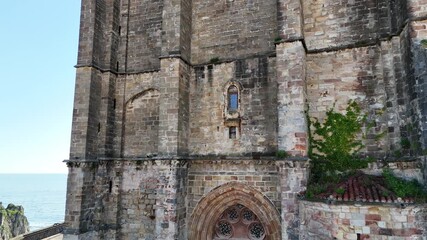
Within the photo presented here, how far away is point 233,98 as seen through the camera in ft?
37.8

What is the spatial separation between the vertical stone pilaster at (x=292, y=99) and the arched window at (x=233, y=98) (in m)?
2.01

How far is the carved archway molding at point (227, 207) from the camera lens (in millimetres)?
10411

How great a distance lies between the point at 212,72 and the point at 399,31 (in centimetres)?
617

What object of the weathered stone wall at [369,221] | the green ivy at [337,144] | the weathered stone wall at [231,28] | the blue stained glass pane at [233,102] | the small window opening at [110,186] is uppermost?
the weathered stone wall at [231,28]

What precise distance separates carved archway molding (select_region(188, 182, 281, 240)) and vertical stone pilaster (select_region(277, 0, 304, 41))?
517 cm

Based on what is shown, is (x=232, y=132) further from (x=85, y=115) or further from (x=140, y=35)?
(x=140, y=35)

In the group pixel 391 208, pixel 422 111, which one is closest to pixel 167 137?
pixel 391 208

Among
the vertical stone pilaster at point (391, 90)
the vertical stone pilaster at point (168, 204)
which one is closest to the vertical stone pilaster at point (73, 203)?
the vertical stone pilaster at point (168, 204)

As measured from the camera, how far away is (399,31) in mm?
9430

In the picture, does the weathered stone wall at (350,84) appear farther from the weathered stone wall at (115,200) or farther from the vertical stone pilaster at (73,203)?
the vertical stone pilaster at (73,203)

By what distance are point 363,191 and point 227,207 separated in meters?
4.76

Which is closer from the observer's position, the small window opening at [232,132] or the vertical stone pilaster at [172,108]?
the vertical stone pilaster at [172,108]

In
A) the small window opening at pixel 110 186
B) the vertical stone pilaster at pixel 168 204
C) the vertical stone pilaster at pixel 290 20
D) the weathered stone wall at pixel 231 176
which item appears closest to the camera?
the vertical stone pilaster at pixel 290 20

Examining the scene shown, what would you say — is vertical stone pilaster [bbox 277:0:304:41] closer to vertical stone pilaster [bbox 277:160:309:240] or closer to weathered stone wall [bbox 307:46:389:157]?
weathered stone wall [bbox 307:46:389:157]
